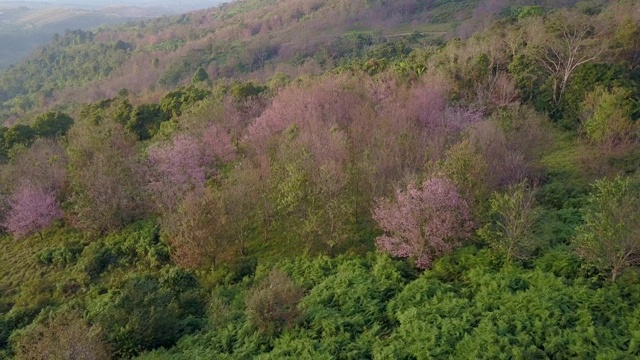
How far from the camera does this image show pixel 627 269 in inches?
616

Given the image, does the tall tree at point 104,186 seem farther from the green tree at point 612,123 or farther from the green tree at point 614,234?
the green tree at point 612,123

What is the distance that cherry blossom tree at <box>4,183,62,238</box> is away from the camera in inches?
1106

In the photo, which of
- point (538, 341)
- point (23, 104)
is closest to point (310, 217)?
point (538, 341)

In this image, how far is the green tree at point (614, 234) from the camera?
49.4 feet

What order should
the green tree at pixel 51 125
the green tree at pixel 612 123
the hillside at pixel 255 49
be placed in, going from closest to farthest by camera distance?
the green tree at pixel 612 123 → the green tree at pixel 51 125 → the hillside at pixel 255 49

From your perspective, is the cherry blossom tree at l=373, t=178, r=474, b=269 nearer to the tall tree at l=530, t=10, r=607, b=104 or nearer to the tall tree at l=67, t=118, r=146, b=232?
the tall tree at l=67, t=118, r=146, b=232

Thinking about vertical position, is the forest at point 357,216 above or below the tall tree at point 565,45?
below

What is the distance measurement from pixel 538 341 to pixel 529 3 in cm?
8265

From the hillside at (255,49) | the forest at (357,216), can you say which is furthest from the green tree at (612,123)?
the hillside at (255,49)

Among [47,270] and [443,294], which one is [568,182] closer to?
[443,294]

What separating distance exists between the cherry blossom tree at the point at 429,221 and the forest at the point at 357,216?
87 millimetres

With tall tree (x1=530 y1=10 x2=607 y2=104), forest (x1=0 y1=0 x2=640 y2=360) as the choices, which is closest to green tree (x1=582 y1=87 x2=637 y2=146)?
forest (x1=0 y1=0 x2=640 y2=360)

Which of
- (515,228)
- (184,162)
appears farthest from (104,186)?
(515,228)

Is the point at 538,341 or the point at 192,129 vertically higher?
the point at 192,129
